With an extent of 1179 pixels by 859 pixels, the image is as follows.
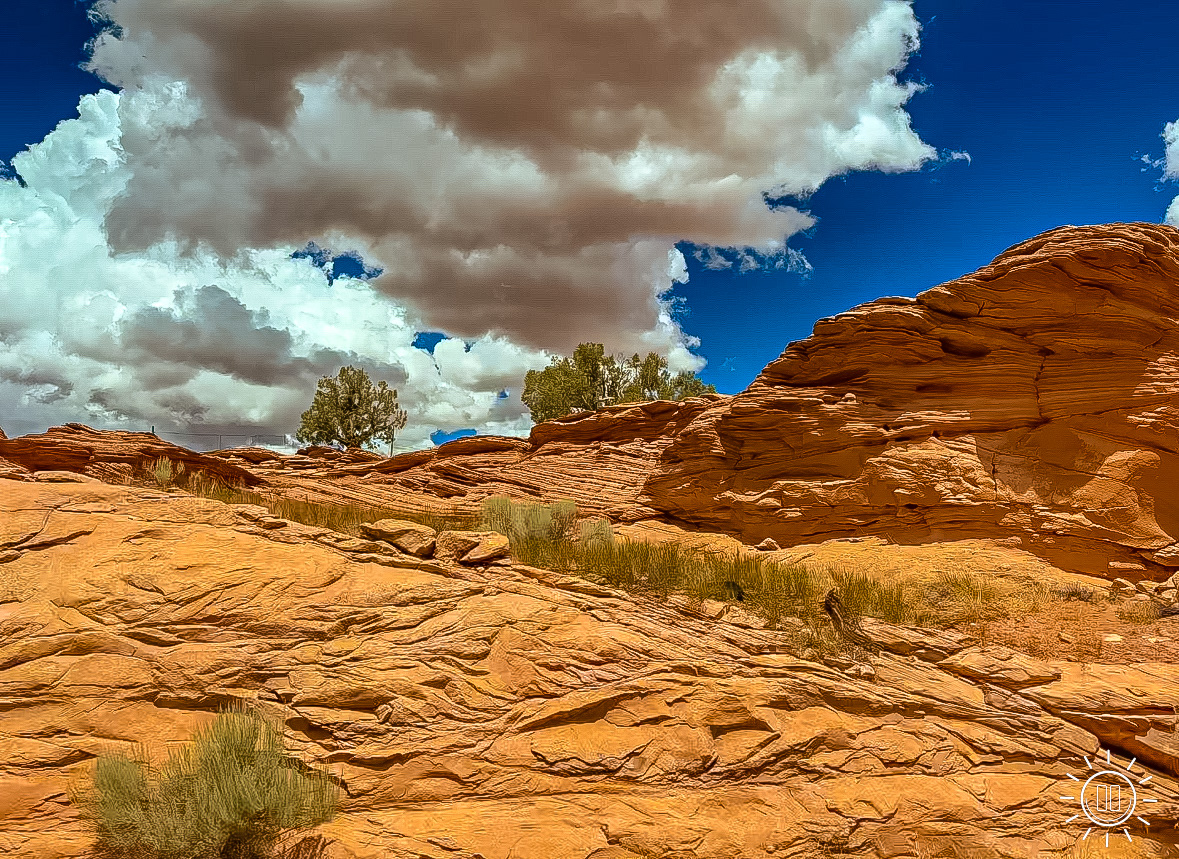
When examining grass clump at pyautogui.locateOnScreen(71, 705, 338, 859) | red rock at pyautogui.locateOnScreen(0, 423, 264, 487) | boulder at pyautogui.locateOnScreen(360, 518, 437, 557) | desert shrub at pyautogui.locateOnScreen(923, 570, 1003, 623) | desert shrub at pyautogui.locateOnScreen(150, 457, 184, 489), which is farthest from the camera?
red rock at pyautogui.locateOnScreen(0, 423, 264, 487)

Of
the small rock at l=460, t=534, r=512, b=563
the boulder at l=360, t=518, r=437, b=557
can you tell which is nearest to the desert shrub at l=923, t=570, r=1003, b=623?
the small rock at l=460, t=534, r=512, b=563

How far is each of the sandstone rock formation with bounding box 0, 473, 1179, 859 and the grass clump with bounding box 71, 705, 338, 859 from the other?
22 cm

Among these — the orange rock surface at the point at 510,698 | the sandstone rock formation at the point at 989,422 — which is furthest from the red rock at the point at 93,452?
the sandstone rock formation at the point at 989,422

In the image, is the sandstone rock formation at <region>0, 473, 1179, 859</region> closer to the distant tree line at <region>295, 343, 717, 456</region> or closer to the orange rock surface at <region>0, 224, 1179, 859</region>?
the orange rock surface at <region>0, 224, 1179, 859</region>

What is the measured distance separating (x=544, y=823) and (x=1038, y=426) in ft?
49.0

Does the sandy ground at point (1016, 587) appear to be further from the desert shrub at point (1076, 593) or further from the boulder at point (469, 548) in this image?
the boulder at point (469, 548)

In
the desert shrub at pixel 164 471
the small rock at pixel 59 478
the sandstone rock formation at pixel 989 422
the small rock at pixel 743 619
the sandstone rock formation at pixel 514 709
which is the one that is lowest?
the sandstone rock formation at pixel 514 709

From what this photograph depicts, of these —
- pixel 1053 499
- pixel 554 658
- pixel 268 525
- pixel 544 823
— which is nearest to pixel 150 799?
pixel 544 823

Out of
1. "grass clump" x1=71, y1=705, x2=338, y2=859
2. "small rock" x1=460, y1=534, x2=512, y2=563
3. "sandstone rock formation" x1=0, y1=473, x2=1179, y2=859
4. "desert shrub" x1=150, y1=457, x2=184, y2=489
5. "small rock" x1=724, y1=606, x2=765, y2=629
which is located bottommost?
"grass clump" x1=71, y1=705, x2=338, y2=859

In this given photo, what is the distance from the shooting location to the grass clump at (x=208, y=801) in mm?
4727

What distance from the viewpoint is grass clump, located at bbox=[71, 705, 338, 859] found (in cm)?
473

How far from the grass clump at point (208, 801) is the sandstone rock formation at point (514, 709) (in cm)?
22

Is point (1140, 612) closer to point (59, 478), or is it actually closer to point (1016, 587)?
point (1016, 587)

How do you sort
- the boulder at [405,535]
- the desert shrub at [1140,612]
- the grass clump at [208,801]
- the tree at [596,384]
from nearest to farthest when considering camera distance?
the grass clump at [208,801], the boulder at [405,535], the desert shrub at [1140,612], the tree at [596,384]
